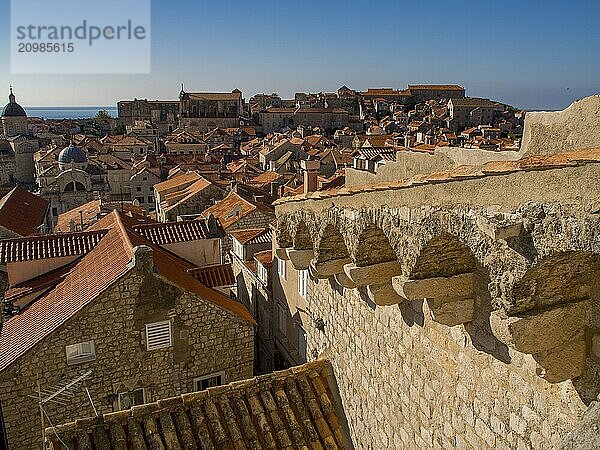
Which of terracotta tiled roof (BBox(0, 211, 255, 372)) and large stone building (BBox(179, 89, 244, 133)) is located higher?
large stone building (BBox(179, 89, 244, 133))

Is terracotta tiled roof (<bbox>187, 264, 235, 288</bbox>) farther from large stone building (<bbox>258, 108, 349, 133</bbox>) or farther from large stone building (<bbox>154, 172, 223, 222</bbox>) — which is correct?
large stone building (<bbox>258, 108, 349, 133</bbox>)

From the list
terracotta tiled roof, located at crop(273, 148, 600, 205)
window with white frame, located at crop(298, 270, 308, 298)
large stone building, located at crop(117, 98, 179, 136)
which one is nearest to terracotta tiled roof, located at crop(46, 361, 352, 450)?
Answer: terracotta tiled roof, located at crop(273, 148, 600, 205)

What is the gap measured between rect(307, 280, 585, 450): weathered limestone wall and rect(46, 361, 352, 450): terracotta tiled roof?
31 centimetres

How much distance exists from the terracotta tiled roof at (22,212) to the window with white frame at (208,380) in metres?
16.8

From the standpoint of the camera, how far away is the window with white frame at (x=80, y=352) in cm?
949

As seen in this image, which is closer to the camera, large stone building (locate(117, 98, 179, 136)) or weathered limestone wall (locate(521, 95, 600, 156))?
weathered limestone wall (locate(521, 95, 600, 156))

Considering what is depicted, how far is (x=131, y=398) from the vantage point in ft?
33.4

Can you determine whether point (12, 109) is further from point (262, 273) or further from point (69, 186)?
point (262, 273)

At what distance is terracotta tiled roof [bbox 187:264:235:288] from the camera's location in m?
14.2

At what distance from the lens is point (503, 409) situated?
3006 millimetres

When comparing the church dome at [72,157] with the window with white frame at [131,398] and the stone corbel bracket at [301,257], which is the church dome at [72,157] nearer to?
the window with white frame at [131,398]

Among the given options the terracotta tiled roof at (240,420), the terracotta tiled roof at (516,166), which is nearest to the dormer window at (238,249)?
the terracotta tiled roof at (240,420)

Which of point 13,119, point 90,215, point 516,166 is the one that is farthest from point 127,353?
point 13,119

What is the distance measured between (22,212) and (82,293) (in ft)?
71.8
